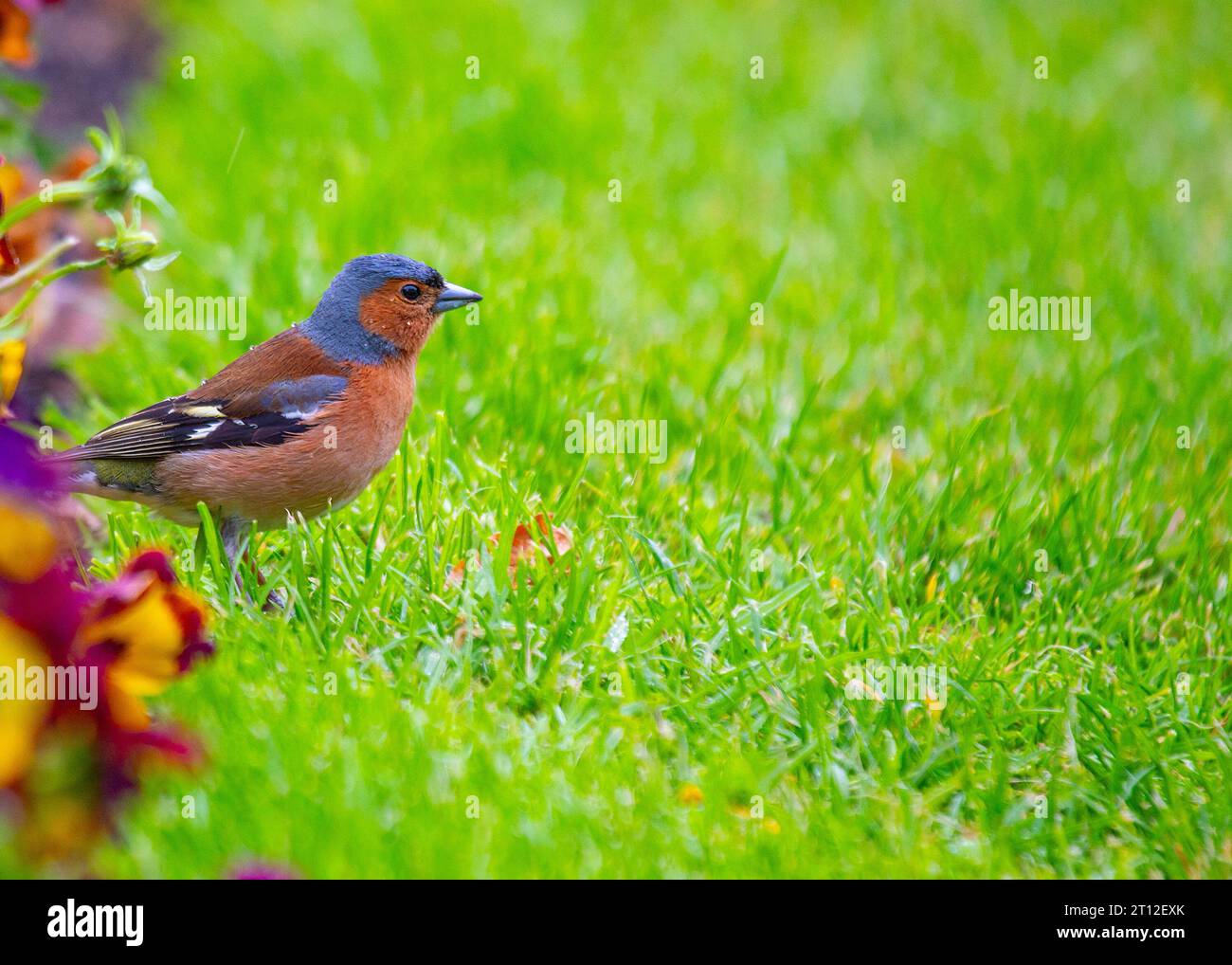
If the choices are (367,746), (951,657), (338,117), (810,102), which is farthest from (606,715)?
(810,102)

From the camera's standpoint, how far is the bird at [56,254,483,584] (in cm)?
369

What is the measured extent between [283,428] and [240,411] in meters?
0.16

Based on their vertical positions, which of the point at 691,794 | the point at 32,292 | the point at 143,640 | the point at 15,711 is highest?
the point at 32,292

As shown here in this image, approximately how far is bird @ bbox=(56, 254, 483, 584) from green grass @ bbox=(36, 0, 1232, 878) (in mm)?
199

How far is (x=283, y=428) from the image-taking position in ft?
12.4

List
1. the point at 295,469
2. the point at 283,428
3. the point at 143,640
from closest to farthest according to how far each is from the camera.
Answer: the point at 143,640, the point at 295,469, the point at 283,428

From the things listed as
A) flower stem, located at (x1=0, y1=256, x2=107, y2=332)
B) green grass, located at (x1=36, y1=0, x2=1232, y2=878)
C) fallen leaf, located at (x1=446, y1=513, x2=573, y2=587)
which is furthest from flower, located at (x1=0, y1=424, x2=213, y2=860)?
fallen leaf, located at (x1=446, y1=513, x2=573, y2=587)

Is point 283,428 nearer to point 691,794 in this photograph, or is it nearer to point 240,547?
point 240,547

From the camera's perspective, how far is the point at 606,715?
321 cm

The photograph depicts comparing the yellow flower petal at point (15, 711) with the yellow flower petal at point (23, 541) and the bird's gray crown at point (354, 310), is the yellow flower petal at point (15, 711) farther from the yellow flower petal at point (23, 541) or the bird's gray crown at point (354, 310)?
the bird's gray crown at point (354, 310)

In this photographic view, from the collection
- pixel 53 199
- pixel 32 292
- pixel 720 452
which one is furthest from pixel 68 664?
pixel 720 452

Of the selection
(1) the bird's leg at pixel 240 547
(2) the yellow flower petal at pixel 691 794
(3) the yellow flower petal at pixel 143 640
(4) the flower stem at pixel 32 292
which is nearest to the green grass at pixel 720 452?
(2) the yellow flower petal at pixel 691 794

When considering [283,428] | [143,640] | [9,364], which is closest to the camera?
[143,640]
